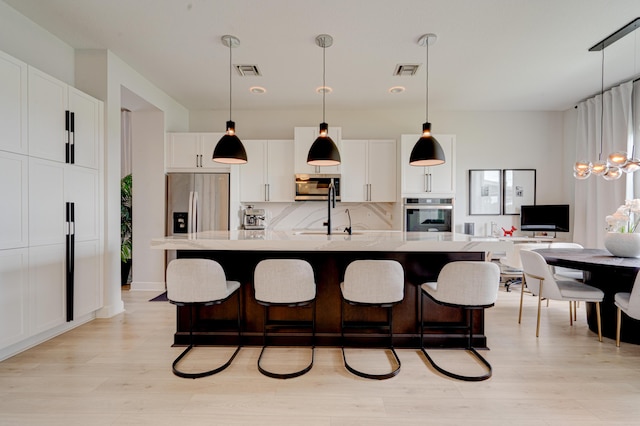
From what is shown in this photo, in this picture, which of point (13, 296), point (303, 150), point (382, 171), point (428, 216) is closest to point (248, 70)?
Answer: point (303, 150)

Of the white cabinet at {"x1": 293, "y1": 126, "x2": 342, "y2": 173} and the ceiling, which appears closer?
the ceiling

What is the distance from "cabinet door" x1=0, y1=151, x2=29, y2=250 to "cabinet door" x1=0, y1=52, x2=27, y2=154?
95mm

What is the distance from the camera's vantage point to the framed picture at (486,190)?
4.94 metres

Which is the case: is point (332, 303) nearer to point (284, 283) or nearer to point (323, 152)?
point (284, 283)

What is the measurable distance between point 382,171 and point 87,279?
3.90 m

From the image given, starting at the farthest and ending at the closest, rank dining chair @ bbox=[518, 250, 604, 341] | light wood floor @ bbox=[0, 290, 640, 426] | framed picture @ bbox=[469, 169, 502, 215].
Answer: framed picture @ bbox=[469, 169, 502, 215], dining chair @ bbox=[518, 250, 604, 341], light wood floor @ bbox=[0, 290, 640, 426]

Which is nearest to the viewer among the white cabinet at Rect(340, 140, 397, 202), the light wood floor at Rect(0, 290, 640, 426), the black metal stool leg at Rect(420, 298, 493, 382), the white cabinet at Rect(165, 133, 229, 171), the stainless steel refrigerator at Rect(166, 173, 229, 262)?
the light wood floor at Rect(0, 290, 640, 426)

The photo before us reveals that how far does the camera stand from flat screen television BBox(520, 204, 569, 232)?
4594 millimetres

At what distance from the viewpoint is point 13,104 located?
2.29m

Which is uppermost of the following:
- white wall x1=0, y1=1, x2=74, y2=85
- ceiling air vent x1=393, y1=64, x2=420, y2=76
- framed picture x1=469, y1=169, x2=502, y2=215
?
ceiling air vent x1=393, y1=64, x2=420, y2=76

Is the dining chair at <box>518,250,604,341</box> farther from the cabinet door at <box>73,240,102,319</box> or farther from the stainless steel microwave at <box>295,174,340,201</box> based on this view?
the cabinet door at <box>73,240,102,319</box>

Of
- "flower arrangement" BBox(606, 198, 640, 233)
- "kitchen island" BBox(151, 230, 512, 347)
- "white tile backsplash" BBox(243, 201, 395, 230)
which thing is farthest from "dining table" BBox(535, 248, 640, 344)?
"white tile backsplash" BBox(243, 201, 395, 230)

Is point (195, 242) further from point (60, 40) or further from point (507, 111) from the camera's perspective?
point (507, 111)

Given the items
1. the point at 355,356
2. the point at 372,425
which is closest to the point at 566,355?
the point at 355,356
